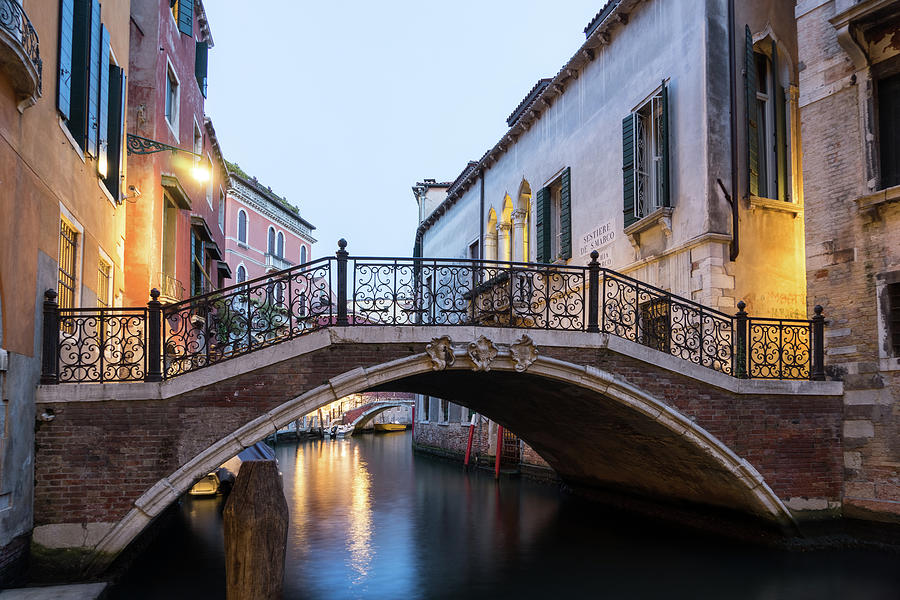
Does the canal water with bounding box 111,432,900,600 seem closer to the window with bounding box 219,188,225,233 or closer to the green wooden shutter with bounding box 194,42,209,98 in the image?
the green wooden shutter with bounding box 194,42,209,98

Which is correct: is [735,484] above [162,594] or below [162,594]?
above

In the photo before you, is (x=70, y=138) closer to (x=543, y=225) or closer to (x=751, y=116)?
(x=751, y=116)

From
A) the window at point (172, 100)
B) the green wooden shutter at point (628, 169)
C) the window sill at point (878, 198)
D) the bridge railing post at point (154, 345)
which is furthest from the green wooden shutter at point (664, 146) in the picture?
the window at point (172, 100)

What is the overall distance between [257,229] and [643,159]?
934 inches

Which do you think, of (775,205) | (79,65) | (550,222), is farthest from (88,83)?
(550,222)

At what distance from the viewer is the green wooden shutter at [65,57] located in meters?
7.86

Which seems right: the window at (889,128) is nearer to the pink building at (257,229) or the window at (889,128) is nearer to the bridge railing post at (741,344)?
the bridge railing post at (741,344)

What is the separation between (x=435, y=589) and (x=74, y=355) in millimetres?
4374

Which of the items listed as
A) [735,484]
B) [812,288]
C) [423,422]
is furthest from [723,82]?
[423,422]

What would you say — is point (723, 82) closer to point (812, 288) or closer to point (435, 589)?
point (812, 288)

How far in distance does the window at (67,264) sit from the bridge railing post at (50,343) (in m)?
0.55

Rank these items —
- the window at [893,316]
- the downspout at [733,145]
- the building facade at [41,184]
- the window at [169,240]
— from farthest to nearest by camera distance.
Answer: the window at [169,240] < the downspout at [733,145] < the window at [893,316] < the building facade at [41,184]

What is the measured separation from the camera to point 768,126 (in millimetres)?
11680

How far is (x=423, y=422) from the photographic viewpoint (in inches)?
1114
